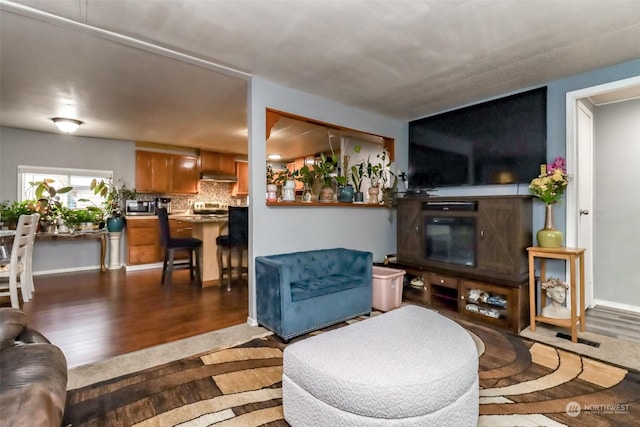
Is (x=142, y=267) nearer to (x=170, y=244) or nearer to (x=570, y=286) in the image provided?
(x=170, y=244)

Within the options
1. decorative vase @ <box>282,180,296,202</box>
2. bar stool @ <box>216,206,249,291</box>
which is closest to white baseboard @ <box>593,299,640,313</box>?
decorative vase @ <box>282,180,296,202</box>

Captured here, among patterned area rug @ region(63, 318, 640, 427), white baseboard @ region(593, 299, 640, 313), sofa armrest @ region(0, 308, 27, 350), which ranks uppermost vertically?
sofa armrest @ region(0, 308, 27, 350)

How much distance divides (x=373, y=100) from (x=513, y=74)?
140cm

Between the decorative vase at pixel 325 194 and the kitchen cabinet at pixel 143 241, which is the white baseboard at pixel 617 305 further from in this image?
the kitchen cabinet at pixel 143 241

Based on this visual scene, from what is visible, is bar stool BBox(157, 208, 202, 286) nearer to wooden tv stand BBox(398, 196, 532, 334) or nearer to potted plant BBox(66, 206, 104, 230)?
potted plant BBox(66, 206, 104, 230)

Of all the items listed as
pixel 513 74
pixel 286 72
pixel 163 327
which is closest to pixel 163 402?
pixel 163 327

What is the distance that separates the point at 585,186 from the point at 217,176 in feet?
19.9

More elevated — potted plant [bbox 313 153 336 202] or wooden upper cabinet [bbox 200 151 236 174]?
wooden upper cabinet [bbox 200 151 236 174]

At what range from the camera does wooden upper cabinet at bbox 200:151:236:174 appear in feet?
21.2

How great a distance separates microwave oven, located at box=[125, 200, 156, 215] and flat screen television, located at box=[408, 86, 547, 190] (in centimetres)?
485

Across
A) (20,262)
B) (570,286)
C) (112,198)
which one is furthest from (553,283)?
(112,198)

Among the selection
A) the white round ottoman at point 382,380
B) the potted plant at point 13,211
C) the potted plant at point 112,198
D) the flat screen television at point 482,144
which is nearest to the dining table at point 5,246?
the potted plant at point 13,211

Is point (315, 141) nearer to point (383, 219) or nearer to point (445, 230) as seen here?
point (383, 219)

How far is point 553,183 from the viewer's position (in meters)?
2.84
